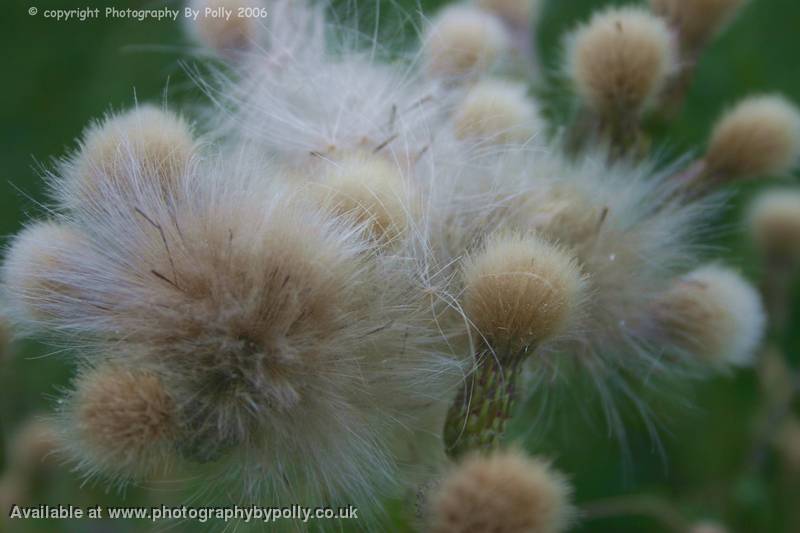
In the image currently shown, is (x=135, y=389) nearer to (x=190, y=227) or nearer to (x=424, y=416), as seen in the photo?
(x=190, y=227)

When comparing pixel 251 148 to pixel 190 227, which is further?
pixel 251 148

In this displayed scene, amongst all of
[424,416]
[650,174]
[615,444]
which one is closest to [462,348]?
[424,416]

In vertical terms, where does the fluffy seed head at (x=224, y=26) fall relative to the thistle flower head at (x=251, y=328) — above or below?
above

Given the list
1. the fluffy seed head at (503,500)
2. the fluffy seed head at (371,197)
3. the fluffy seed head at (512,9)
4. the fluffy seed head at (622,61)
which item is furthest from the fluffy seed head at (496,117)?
the fluffy seed head at (503,500)

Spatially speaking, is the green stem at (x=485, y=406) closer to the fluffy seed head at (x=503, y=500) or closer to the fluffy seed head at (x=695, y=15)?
the fluffy seed head at (x=503, y=500)

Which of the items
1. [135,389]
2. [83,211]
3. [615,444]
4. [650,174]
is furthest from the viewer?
[615,444]

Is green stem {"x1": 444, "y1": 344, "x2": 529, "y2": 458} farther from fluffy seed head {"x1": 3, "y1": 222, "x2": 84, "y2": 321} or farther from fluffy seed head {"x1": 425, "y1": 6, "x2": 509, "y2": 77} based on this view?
fluffy seed head {"x1": 425, "y1": 6, "x2": 509, "y2": 77}

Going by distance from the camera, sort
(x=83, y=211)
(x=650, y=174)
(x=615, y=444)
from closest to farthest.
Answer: (x=83, y=211), (x=650, y=174), (x=615, y=444)

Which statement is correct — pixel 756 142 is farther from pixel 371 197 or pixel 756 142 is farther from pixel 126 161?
pixel 126 161

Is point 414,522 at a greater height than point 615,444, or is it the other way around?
point 615,444
